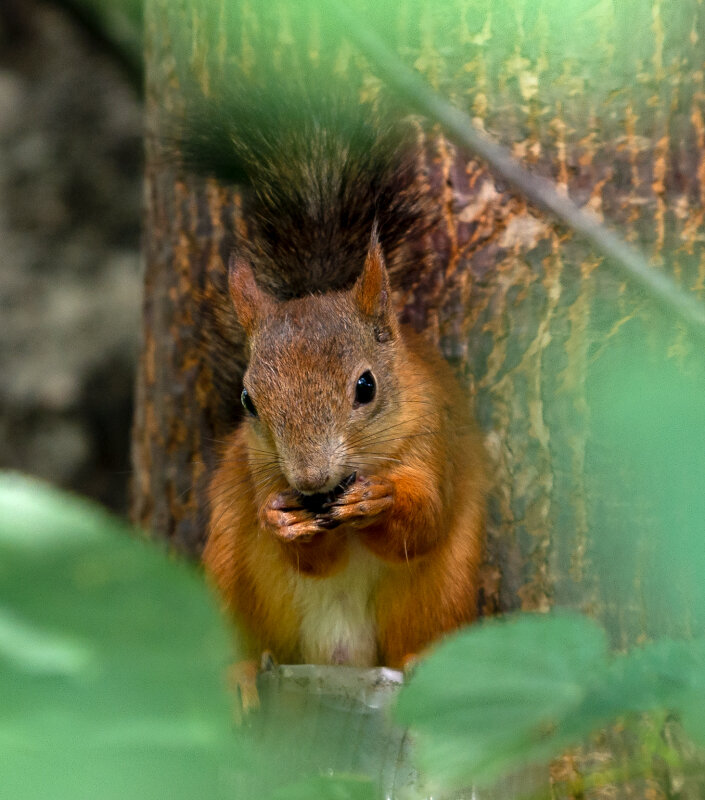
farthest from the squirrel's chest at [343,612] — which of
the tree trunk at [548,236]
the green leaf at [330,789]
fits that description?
the green leaf at [330,789]

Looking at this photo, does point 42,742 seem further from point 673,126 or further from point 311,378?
point 673,126

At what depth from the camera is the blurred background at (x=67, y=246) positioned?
3000 mm

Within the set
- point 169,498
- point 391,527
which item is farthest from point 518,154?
point 169,498

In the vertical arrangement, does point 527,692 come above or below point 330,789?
above

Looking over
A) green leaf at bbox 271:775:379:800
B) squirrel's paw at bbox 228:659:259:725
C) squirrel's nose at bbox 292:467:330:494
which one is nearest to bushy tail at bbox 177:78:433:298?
squirrel's nose at bbox 292:467:330:494

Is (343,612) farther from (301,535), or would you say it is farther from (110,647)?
(110,647)

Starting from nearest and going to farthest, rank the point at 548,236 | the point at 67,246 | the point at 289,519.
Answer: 1. the point at 289,519
2. the point at 548,236
3. the point at 67,246

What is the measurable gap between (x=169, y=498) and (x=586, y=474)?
0.92m

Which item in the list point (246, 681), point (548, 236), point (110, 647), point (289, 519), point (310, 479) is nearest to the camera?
point (110, 647)

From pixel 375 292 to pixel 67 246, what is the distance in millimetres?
1713

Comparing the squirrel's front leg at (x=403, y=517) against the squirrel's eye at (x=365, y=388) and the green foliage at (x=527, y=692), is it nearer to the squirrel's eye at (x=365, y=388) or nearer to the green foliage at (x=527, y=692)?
the squirrel's eye at (x=365, y=388)

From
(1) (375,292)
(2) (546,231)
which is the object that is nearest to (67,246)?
(1) (375,292)

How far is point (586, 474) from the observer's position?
61.0 inches

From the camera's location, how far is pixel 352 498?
4.81ft
